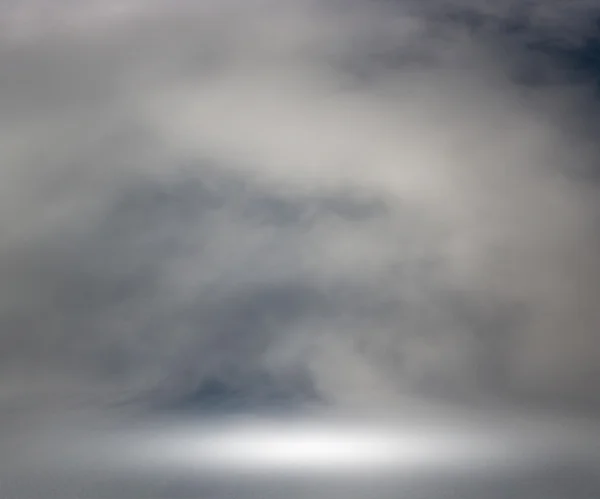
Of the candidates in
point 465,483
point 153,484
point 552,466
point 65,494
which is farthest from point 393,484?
point 65,494

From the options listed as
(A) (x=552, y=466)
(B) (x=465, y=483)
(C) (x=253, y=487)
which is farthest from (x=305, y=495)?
(A) (x=552, y=466)

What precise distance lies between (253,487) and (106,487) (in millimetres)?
838

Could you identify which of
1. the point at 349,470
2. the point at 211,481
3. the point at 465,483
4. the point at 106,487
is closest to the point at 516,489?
the point at 465,483

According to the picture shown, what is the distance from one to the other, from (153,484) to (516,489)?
2.08 meters

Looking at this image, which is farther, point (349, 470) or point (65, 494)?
point (349, 470)

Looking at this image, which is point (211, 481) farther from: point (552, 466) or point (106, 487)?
point (552, 466)

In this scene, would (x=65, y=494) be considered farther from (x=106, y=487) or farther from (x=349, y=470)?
(x=349, y=470)

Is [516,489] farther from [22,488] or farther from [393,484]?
[22,488]

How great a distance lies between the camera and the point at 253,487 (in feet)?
22.1

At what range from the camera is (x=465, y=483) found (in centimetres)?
659

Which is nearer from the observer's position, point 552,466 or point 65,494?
point 65,494

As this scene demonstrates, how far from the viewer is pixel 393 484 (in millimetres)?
6648

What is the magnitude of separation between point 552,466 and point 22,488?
3.01m

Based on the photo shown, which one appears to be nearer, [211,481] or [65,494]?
[65,494]
